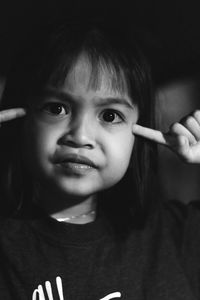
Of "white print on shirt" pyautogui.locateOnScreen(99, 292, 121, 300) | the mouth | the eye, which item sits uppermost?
the eye

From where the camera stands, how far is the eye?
3.38 ft

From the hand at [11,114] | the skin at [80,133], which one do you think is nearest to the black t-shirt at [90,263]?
the skin at [80,133]

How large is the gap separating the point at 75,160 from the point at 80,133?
0.18ft

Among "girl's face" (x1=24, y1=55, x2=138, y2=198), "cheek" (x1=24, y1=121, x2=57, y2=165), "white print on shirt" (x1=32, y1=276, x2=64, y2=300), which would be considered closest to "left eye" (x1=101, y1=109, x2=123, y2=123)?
"girl's face" (x1=24, y1=55, x2=138, y2=198)

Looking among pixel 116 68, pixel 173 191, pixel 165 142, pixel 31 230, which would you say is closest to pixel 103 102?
pixel 116 68

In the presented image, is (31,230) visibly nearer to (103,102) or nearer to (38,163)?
(38,163)

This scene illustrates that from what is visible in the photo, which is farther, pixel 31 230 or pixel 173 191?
pixel 173 191

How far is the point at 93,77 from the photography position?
3.33 ft

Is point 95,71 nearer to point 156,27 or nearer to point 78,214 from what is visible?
point 78,214

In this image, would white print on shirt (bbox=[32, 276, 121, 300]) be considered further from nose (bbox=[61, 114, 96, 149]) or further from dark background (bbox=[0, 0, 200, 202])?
dark background (bbox=[0, 0, 200, 202])

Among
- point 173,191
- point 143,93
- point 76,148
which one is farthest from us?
point 173,191

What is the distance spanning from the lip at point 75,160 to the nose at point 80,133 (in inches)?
0.8

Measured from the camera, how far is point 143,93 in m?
1.12

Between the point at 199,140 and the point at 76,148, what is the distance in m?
0.31
